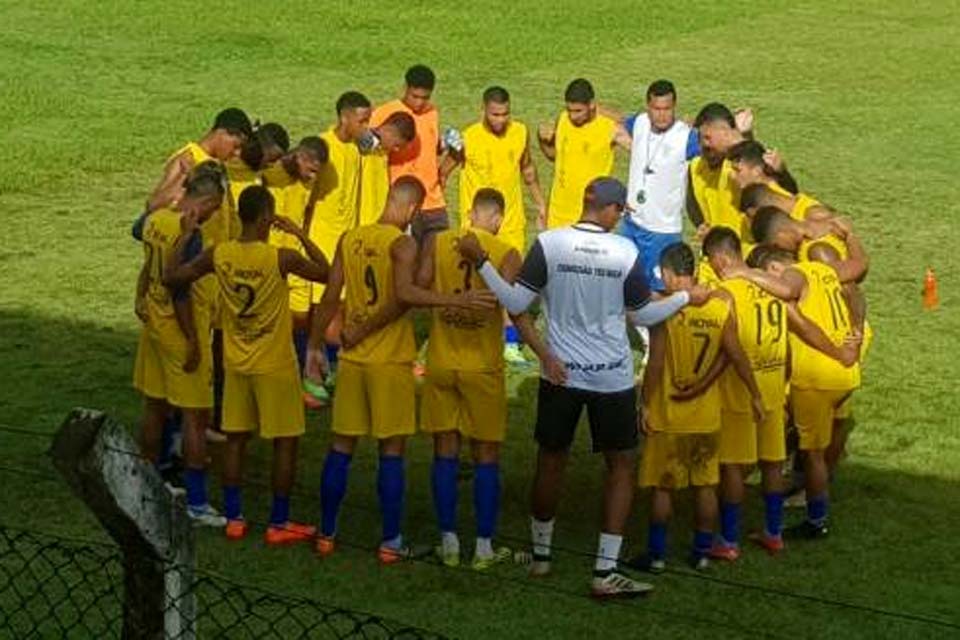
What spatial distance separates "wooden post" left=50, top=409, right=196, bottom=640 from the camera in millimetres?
5949

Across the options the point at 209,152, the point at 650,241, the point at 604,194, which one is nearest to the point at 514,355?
the point at 650,241

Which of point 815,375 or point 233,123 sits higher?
point 233,123

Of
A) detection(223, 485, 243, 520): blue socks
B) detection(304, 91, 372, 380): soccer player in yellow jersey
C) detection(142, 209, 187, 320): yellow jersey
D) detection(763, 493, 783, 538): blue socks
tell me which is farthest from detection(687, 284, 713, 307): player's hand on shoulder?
detection(304, 91, 372, 380): soccer player in yellow jersey

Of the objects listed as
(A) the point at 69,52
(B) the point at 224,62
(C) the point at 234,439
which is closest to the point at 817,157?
(B) the point at 224,62

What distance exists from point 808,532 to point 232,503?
118 inches

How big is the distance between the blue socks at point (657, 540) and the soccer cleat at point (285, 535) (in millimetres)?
1696

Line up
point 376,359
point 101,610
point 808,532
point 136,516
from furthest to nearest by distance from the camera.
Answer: point 808,532 → point 376,359 → point 101,610 → point 136,516

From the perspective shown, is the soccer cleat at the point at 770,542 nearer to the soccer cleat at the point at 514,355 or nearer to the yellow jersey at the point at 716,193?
the yellow jersey at the point at 716,193

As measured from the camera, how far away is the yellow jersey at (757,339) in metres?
9.57

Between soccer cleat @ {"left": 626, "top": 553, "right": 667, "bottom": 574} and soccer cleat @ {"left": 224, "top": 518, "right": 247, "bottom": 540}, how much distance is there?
1.96 metres

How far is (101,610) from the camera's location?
8.65m

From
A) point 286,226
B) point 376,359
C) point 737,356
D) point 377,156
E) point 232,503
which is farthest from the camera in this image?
point 377,156

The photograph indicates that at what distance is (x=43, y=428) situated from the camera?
11.4m

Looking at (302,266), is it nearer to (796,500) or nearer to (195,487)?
(195,487)
